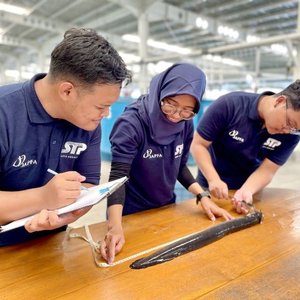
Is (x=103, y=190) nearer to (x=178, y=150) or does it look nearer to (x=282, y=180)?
(x=178, y=150)

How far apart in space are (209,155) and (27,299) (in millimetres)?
1103

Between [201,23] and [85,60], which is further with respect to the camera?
[201,23]

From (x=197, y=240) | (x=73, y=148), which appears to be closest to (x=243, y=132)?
(x=197, y=240)

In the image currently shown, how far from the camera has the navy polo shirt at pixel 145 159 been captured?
44.4 inches

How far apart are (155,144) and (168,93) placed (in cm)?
22

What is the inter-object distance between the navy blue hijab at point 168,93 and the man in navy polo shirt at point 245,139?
33 cm

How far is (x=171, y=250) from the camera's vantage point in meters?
0.90

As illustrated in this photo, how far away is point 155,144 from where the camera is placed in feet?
3.98

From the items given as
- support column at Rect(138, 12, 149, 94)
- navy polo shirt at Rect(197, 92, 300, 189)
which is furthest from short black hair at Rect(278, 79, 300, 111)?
support column at Rect(138, 12, 149, 94)

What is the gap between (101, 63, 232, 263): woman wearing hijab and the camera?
1086mm

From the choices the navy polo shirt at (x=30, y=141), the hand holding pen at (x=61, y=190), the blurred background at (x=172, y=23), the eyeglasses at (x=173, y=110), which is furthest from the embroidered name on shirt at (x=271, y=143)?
the blurred background at (x=172, y=23)

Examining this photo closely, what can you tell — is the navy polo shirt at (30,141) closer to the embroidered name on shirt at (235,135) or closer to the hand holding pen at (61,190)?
the hand holding pen at (61,190)

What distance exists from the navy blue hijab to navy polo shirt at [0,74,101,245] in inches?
11.0

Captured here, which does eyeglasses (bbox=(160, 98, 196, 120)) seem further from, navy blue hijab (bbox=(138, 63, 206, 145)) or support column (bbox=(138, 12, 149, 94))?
support column (bbox=(138, 12, 149, 94))
